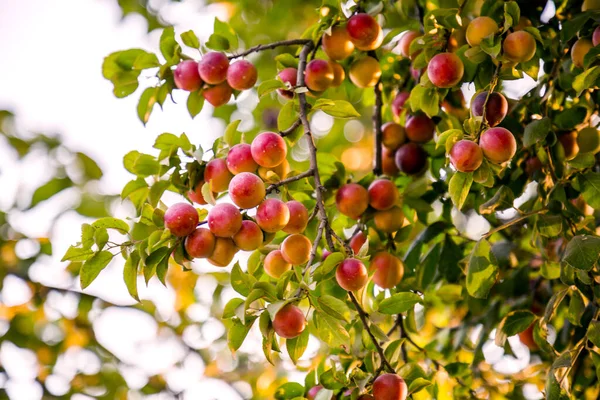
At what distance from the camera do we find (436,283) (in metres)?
1.31

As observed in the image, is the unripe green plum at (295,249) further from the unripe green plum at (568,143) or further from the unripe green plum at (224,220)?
the unripe green plum at (568,143)

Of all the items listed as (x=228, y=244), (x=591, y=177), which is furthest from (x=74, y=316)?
(x=591, y=177)

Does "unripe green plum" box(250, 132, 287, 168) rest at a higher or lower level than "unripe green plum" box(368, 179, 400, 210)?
higher

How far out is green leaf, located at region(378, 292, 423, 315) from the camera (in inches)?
36.3

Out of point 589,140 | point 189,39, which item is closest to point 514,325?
point 589,140

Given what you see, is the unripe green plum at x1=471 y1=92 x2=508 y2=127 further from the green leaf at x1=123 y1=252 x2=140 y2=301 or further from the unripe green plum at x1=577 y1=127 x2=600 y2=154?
the green leaf at x1=123 y1=252 x2=140 y2=301

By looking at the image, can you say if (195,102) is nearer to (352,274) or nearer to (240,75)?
(240,75)

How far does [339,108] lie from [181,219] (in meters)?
0.27

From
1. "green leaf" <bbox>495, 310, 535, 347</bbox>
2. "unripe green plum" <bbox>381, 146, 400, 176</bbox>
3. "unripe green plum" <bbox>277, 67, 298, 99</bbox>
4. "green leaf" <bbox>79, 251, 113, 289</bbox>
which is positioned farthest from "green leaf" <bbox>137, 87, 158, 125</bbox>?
"green leaf" <bbox>495, 310, 535, 347</bbox>

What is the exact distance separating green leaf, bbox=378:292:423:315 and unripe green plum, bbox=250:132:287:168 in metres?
0.24

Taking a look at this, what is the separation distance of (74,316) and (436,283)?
111 cm

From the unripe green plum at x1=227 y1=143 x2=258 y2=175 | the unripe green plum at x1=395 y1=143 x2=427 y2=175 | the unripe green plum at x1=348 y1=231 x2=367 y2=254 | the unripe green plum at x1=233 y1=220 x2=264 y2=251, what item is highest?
the unripe green plum at x1=227 y1=143 x2=258 y2=175

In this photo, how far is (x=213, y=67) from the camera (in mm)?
1062

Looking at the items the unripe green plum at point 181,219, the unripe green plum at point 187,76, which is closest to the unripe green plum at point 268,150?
the unripe green plum at point 181,219
